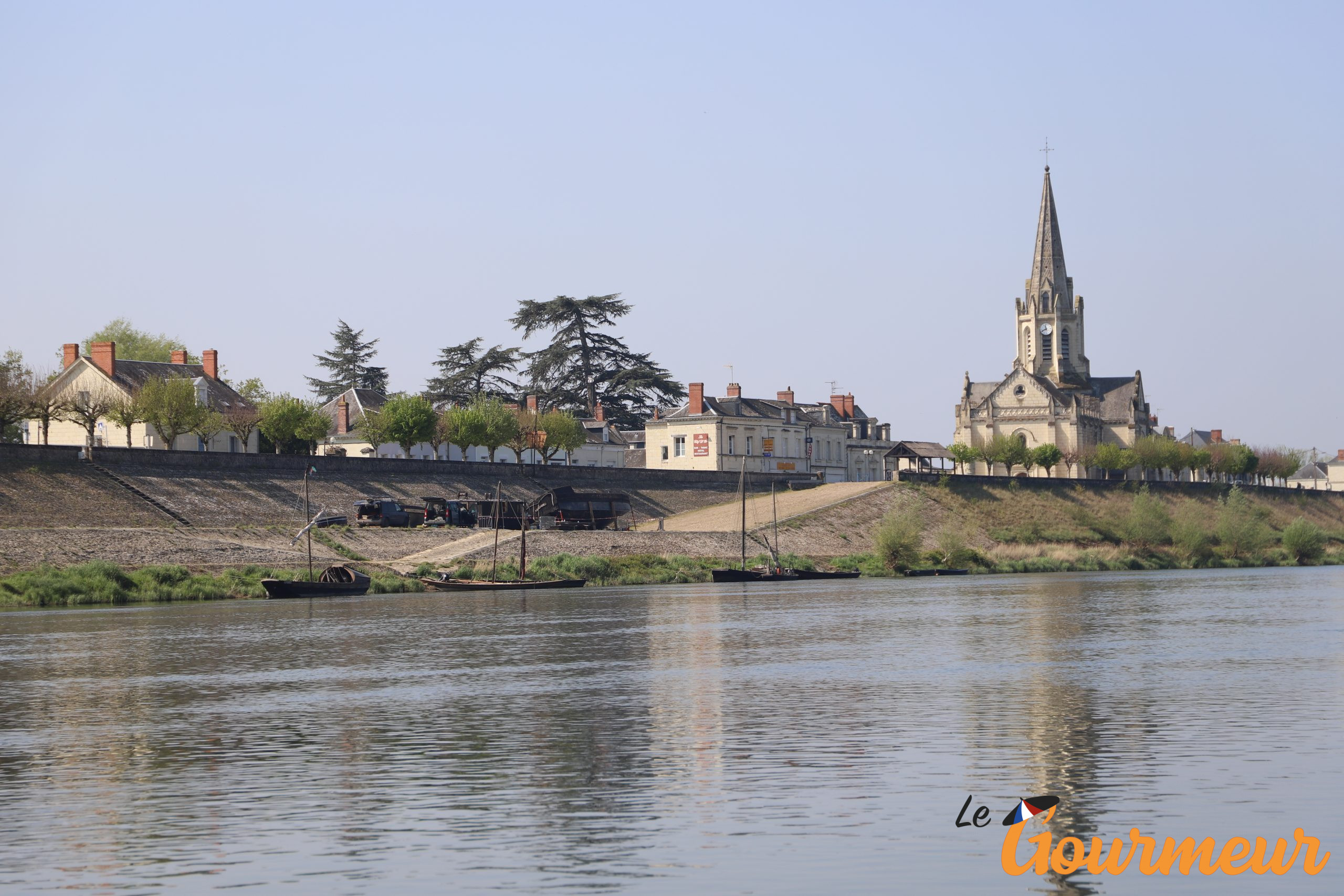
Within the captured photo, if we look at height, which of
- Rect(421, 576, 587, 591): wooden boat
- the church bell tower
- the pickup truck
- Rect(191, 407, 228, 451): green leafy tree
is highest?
the church bell tower

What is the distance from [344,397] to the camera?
431 feet

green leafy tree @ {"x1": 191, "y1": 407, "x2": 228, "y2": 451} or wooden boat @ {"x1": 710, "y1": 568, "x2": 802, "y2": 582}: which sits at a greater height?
green leafy tree @ {"x1": 191, "y1": 407, "x2": 228, "y2": 451}

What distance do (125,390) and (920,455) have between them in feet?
216

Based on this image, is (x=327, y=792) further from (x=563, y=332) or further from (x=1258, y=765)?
(x=563, y=332)

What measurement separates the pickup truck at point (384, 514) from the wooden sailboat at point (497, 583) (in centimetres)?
809

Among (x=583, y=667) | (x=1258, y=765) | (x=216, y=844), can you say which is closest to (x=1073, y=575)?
(x=583, y=667)

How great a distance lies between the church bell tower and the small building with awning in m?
38.4

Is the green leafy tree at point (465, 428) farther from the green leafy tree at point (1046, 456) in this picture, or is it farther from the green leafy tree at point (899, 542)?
the green leafy tree at point (1046, 456)

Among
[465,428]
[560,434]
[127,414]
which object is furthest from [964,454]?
[127,414]

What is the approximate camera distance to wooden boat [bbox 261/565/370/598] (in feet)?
238

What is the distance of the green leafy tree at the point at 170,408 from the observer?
99250mm

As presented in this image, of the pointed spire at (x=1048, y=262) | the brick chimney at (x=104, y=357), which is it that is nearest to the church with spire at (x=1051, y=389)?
the pointed spire at (x=1048, y=262)

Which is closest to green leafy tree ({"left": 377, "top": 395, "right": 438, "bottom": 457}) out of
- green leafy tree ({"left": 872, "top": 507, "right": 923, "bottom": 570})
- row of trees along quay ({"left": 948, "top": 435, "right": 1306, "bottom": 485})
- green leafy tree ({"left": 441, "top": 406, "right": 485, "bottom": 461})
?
green leafy tree ({"left": 441, "top": 406, "right": 485, "bottom": 461})

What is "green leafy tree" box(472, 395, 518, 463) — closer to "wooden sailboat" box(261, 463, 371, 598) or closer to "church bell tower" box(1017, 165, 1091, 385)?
"wooden sailboat" box(261, 463, 371, 598)
